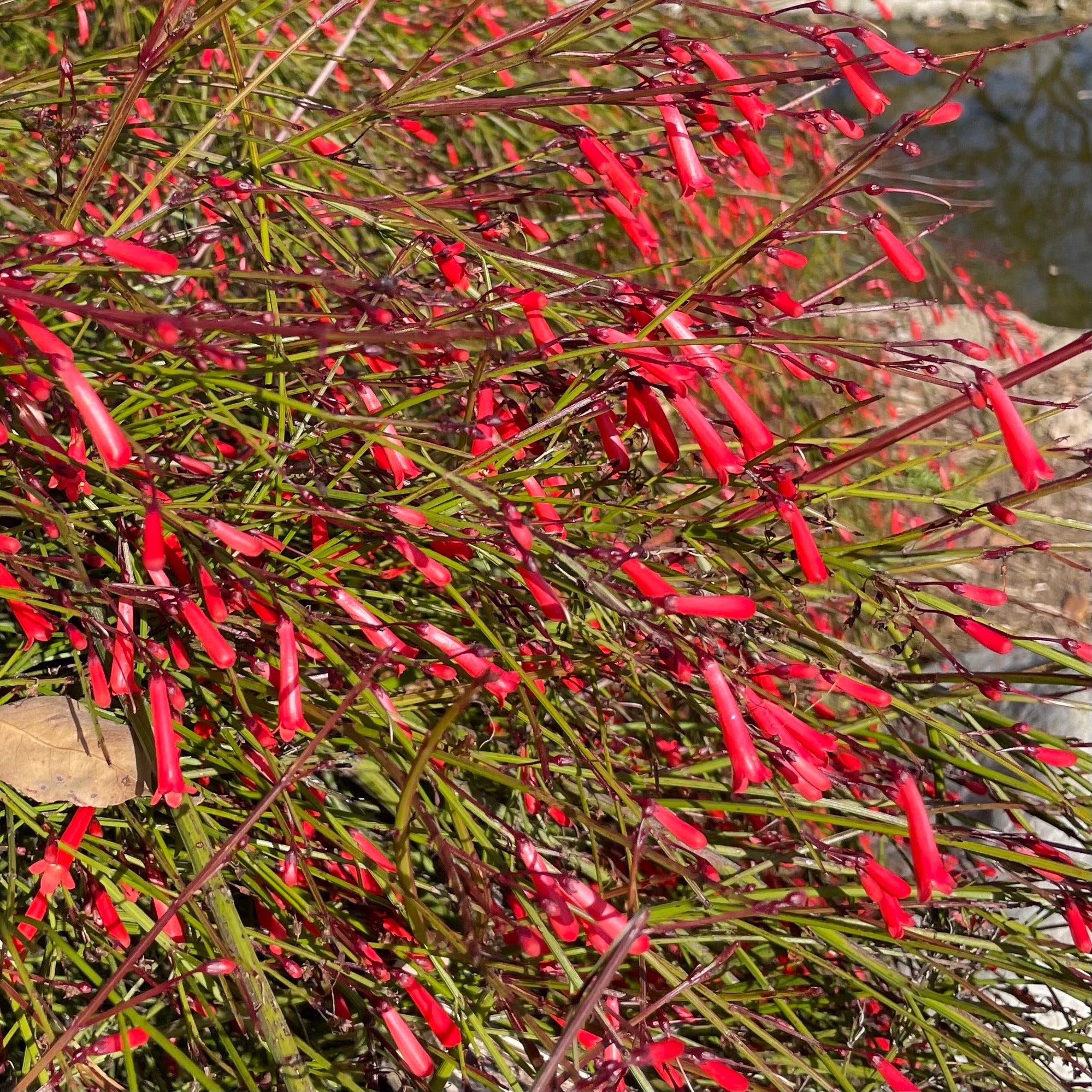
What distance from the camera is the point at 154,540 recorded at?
1.14m

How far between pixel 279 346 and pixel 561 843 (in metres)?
1.02

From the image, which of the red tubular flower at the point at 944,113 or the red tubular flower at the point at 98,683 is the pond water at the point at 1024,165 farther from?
the red tubular flower at the point at 98,683

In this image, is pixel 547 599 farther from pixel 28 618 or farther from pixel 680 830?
pixel 28 618

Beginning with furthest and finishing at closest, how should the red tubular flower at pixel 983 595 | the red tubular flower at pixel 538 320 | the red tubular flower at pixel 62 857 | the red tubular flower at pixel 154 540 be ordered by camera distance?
1. the red tubular flower at pixel 983 595
2. the red tubular flower at pixel 62 857
3. the red tubular flower at pixel 538 320
4. the red tubular flower at pixel 154 540

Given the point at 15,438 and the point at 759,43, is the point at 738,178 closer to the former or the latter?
the point at 759,43

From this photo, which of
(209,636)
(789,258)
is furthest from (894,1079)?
A: (789,258)

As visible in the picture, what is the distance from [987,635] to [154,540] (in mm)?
1069

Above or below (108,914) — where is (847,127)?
above

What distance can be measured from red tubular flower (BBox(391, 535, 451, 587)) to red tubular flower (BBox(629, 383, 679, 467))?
323mm

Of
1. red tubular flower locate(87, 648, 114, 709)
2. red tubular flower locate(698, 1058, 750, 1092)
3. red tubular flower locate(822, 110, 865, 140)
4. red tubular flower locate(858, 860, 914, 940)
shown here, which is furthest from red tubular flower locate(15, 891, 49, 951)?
red tubular flower locate(822, 110, 865, 140)

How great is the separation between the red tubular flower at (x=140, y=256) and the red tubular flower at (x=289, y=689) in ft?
1.48

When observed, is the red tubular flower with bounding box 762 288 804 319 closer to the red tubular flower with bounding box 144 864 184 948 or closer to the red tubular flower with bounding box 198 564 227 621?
the red tubular flower with bounding box 198 564 227 621

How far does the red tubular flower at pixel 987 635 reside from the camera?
4.54 ft

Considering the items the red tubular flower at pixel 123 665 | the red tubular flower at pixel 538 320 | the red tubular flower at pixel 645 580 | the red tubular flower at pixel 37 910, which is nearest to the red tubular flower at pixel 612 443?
the red tubular flower at pixel 538 320
